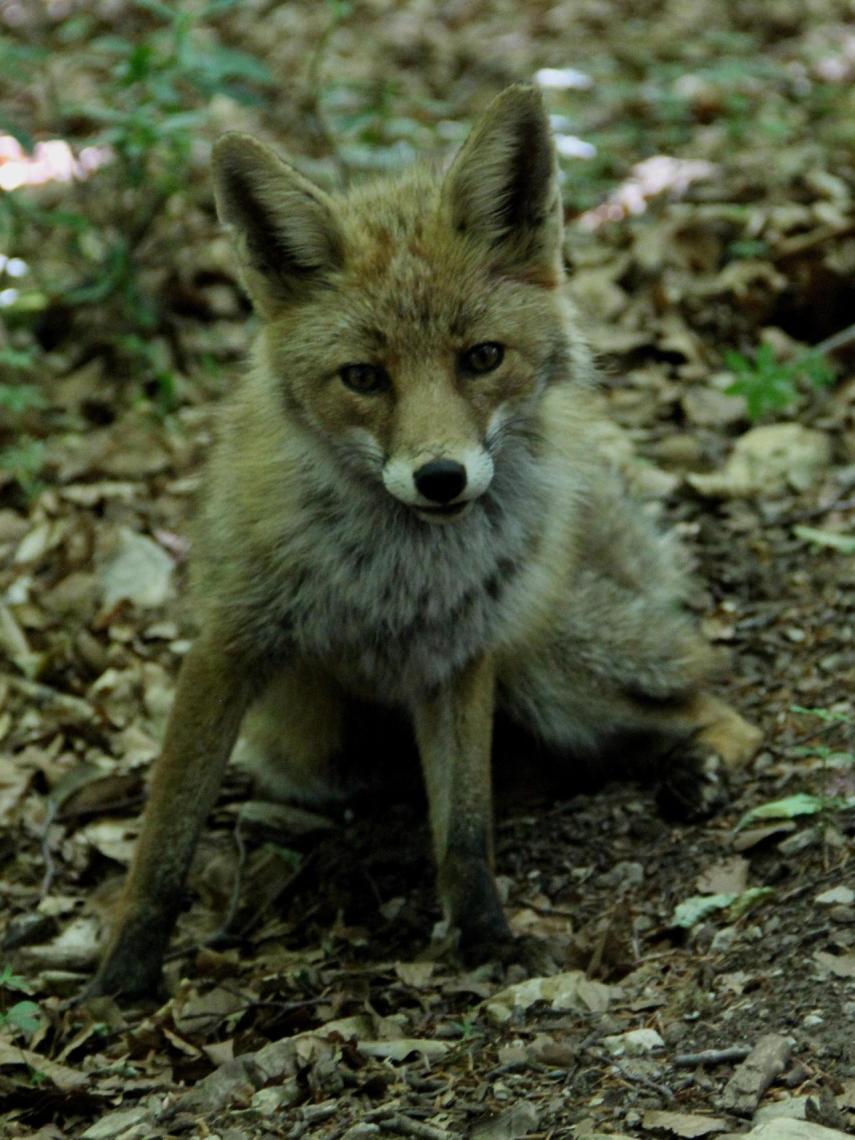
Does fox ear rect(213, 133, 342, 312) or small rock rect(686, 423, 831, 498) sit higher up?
fox ear rect(213, 133, 342, 312)

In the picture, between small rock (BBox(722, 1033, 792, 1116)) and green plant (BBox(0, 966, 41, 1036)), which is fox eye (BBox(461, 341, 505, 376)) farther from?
green plant (BBox(0, 966, 41, 1036))

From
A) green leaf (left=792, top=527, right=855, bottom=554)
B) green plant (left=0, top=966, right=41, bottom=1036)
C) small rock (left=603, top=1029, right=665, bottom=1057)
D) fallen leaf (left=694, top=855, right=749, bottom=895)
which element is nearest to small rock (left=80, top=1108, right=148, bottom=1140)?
green plant (left=0, top=966, right=41, bottom=1036)

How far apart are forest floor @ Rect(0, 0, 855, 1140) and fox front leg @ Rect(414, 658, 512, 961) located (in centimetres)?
18

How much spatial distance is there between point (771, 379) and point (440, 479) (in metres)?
3.18

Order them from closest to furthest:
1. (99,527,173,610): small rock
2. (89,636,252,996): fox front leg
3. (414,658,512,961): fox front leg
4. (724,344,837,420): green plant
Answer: (89,636,252,996): fox front leg → (414,658,512,961): fox front leg → (99,527,173,610): small rock → (724,344,837,420): green plant

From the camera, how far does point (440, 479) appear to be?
3.43 metres

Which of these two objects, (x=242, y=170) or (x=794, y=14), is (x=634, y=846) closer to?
(x=242, y=170)

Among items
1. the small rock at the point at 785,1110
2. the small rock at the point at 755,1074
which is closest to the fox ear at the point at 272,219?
the small rock at the point at 755,1074

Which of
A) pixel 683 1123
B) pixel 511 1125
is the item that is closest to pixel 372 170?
Answer: pixel 511 1125

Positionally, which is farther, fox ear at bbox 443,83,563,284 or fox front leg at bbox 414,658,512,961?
fox front leg at bbox 414,658,512,961

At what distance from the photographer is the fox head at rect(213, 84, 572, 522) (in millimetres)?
3625

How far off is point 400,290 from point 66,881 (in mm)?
2428

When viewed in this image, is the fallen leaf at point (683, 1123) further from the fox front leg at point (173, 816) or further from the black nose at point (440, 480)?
the fox front leg at point (173, 816)

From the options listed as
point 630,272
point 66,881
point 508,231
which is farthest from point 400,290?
point 630,272
